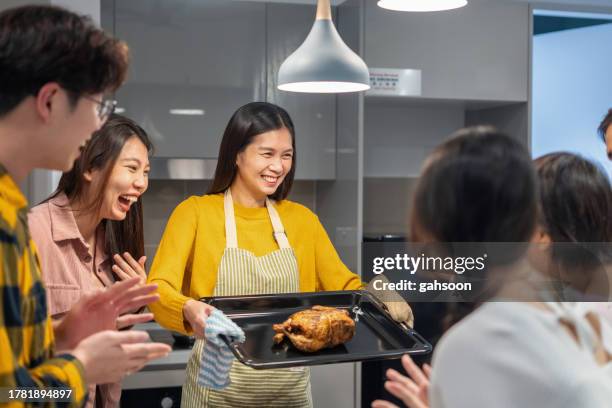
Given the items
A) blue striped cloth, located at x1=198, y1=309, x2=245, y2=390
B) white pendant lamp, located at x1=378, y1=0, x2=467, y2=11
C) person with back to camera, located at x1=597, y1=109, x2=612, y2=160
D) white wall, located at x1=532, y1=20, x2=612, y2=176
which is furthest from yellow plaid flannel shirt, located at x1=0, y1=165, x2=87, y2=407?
white wall, located at x1=532, y1=20, x2=612, y2=176

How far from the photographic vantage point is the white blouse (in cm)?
78

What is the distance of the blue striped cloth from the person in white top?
806 mm

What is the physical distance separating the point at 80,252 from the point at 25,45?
0.89 metres

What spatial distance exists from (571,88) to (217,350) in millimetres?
2556

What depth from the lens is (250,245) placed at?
6.73ft

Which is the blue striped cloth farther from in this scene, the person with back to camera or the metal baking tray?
the person with back to camera

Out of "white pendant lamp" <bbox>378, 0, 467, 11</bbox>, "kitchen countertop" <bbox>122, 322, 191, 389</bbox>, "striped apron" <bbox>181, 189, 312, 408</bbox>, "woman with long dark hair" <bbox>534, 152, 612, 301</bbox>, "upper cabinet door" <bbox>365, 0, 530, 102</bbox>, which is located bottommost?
"kitchen countertop" <bbox>122, 322, 191, 389</bbox>

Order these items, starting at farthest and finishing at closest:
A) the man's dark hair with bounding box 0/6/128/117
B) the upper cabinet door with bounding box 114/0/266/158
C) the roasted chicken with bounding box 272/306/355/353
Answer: the upper cabinet door with bounding box 114/0/266/158, the roasted chicken with bounding box 272/306/355/353, the man's dark hair with bounding box 0/6/128/117

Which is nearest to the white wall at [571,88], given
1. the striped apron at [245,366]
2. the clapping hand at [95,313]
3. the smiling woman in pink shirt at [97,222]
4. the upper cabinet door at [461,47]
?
the upper cabinet door at [461,47]

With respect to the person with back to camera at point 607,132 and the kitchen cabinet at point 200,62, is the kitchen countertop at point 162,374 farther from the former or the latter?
the person with back to camera at point 607,132

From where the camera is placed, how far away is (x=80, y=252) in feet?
5.65

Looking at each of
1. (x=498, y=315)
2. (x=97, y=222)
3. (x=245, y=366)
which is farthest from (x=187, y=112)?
(x=498, y=315)

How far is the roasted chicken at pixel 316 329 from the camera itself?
66.9 inches

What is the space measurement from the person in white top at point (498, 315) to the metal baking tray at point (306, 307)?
0.73 m
